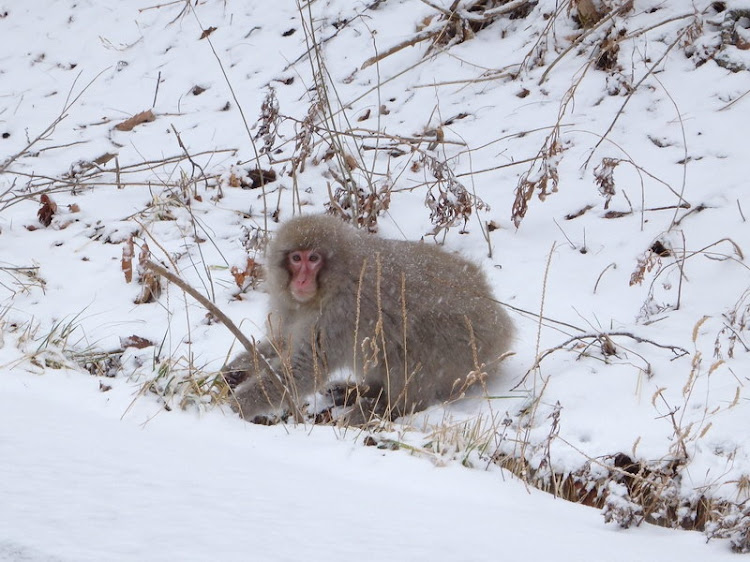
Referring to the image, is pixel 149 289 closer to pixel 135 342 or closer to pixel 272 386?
pixel 135 342

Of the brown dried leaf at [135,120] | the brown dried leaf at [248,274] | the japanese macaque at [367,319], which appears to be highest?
the brown dried leaf at [135,120]

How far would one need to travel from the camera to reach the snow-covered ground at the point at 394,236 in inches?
99.7

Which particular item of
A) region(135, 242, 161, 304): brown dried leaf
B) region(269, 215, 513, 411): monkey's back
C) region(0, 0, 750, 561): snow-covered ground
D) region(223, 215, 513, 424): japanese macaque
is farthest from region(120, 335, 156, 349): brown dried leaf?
region(269, 215, 513, 411): monkey's back

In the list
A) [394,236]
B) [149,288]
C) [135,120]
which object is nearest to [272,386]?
[149,288]

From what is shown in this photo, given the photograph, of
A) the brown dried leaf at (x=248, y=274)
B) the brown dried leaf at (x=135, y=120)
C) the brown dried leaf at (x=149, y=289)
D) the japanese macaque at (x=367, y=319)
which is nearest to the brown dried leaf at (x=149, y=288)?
the brown dried leaf at (x=149, y=289)

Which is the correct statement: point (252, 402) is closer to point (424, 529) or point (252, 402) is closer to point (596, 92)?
point (424, 529)

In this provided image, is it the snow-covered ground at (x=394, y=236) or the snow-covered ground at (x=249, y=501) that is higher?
the snow-covered ground at (x=394, y=236)

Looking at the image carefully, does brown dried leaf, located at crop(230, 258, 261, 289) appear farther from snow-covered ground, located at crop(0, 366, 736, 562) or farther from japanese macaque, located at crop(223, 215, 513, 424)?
snow-covered ground, located at crop(0, 366, 736, 562)

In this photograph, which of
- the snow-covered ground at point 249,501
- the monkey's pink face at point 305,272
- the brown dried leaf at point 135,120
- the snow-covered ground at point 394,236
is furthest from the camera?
the brown dried leaf at point 135,120

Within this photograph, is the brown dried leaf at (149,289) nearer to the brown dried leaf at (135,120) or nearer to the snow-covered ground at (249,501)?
the snow-covered ground at (249,501)

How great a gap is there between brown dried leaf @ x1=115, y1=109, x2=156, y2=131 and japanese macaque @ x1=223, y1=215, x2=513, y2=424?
451 centimetres

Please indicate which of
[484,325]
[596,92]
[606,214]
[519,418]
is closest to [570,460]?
[519,418]

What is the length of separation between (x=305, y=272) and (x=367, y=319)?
436 mm

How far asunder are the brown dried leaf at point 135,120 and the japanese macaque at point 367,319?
14.8 feet
